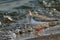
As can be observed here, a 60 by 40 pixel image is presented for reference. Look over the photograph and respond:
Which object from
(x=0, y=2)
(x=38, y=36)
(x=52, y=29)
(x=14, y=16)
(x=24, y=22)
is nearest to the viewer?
(x=38, y=36)

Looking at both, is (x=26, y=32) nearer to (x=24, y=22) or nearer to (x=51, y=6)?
(x=24, y=22)

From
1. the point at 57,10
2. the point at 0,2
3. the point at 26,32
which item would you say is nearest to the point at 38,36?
the point at 26,32

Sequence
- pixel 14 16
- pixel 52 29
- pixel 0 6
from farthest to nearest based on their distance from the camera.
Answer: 1. pixel 0 6
2. pixel 14 16
3. pixel 52 29

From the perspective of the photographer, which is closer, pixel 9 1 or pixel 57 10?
pixel 57 10

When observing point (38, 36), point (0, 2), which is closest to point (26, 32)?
point (38, 36)

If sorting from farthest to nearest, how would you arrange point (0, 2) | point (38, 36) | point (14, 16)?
point (0, 2)
point (14, 16)
point (38, 36)

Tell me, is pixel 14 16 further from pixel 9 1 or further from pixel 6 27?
pixel 9 1

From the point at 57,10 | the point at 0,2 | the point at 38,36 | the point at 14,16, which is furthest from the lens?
the point at 0,2

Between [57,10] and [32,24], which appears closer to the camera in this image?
[32,24]
